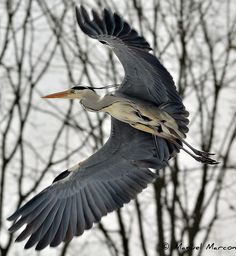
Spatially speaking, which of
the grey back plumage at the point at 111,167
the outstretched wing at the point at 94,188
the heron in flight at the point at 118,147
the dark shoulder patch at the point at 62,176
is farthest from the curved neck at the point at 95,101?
the dark shoulder patch at the point at 62,176

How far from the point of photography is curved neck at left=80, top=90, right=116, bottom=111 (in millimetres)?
8938

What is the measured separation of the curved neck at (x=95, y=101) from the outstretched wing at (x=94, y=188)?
394mm

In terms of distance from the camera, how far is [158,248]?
503 inches

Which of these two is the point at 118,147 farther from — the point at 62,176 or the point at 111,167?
the point at 62,176

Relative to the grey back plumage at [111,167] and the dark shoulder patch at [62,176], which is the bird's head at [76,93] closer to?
the grey back plumage at [111,167]

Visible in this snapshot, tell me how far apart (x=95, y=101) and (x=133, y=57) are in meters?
0.63

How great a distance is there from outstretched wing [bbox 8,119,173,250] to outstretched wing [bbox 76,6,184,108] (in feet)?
1.72

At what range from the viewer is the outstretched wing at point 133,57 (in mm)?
8578

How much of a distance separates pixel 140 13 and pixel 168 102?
5416 mm

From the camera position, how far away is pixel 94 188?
9.27m

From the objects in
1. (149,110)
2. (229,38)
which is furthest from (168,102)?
(229,38)

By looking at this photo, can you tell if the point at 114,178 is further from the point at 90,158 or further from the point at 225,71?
the point at 225,71

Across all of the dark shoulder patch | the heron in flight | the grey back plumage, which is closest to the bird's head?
the heron in flight

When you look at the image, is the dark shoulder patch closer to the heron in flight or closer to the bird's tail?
the heron in flight
